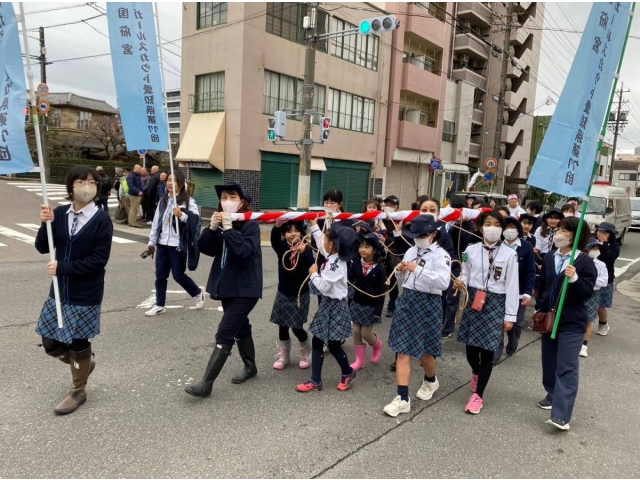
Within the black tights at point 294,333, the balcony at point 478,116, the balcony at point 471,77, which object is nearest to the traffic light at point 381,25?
the black tights at point 294,333

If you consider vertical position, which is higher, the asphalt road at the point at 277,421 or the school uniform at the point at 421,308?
the school uniform at the point at 421,308

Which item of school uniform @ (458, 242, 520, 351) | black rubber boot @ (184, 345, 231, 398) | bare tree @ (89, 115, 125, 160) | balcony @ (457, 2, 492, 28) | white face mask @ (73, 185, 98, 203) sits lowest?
black rubber boot @ (184, 345, 231, 398)

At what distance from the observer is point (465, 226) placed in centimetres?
630

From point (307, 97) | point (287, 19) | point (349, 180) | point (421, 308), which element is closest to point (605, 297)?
point (421, 308)

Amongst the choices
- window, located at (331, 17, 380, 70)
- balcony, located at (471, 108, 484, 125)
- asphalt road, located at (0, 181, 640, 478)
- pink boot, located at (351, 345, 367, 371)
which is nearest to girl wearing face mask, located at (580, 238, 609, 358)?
asphalt road, located at (0, 181, 640, 478)

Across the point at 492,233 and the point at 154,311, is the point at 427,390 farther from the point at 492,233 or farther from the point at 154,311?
the point at 154,311

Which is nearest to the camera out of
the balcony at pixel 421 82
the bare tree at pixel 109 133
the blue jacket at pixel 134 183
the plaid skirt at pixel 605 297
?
the plaid skirt at pixel 605 297

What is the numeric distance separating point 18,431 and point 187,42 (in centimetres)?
1922

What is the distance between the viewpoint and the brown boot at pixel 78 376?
3.52 m

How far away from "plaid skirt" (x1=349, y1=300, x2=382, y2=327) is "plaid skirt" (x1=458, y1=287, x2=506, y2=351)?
86 cm

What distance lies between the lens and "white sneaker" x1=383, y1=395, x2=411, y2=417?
366 centimetres

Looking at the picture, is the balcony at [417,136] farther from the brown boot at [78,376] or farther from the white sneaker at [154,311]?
the brown boot at [78,376]

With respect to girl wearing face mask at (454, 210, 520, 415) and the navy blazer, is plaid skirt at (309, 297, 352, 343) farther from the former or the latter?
the navy blazer

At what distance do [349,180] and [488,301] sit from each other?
2021 cm
